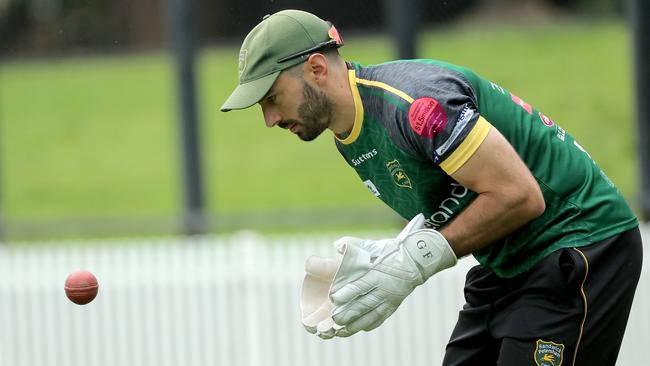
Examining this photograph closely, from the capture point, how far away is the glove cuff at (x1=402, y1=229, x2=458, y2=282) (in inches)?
145

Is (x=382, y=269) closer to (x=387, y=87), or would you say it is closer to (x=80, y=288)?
(x=387, y=87)

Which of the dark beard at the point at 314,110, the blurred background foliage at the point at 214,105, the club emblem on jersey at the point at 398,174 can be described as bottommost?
the club emblem on jersey at the point at 398,174

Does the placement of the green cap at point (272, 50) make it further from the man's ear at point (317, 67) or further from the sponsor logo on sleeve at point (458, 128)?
the sponsor logo on sleeve at point (458, 128)

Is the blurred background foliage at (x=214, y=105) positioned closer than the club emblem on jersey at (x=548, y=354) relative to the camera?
No

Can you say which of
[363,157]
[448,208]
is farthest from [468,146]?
[363,157]

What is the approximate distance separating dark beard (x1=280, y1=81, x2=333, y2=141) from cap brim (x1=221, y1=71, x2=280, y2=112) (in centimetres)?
12

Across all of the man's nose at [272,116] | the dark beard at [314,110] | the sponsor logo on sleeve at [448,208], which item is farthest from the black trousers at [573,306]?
the man's nose at [272,116]

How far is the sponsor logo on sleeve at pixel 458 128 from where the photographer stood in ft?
11.6

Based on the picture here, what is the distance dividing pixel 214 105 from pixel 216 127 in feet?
6.22

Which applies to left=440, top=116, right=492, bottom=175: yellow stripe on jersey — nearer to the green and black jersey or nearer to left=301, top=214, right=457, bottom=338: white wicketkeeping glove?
the green and black jersey

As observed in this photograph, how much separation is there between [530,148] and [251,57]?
989mm

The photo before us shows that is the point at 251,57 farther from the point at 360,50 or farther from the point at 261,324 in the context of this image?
the point at 360,50

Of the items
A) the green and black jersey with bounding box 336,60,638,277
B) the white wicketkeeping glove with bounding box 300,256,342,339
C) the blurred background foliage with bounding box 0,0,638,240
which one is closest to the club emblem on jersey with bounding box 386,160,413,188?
the green and black jersey with bounding box 336,60,638,277

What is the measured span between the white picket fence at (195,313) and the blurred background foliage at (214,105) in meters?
1.09
